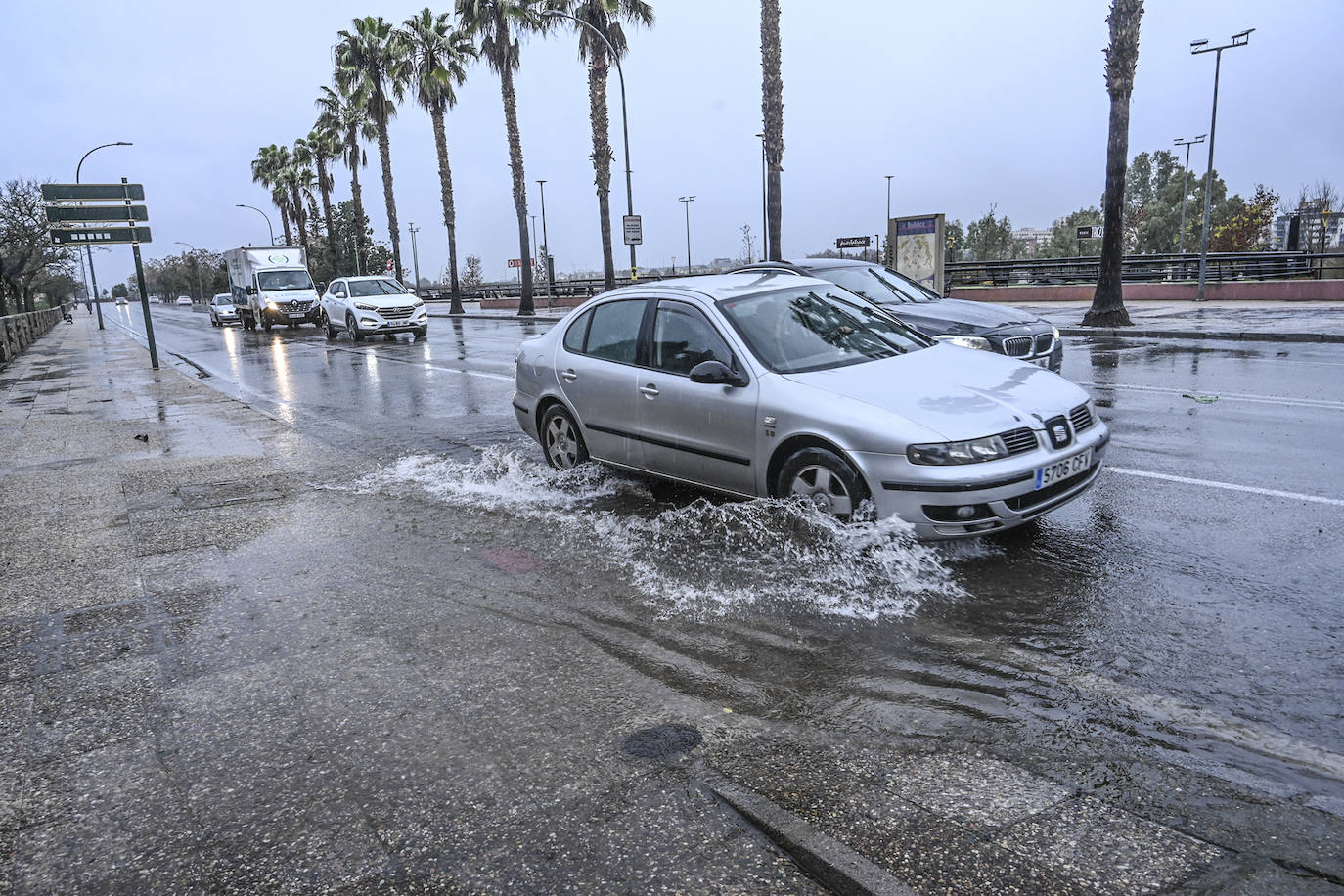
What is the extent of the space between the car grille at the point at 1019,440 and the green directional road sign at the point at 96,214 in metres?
18.2

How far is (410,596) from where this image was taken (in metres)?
4.66

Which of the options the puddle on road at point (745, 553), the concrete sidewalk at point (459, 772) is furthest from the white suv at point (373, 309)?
the concrete sidewalk at point (459, 772)

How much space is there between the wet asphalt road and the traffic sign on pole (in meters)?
13.8

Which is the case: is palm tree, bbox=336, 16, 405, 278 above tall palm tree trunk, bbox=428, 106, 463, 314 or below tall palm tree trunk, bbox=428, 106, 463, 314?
above

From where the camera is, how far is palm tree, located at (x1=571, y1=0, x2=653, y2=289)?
3000cm

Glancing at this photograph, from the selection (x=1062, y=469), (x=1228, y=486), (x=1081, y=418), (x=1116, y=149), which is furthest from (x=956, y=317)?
(x=1116, y=149)

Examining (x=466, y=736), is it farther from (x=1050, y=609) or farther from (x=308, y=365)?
(x=308, y=365)

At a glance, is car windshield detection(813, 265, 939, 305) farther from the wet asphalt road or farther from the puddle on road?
the puddle on road

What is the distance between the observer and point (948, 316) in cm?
983

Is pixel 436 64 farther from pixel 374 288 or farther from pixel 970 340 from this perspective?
pixel 970 340

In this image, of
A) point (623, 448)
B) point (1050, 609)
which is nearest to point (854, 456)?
point (1050, 609)

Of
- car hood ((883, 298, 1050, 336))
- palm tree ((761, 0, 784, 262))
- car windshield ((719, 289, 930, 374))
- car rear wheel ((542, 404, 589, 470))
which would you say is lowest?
car rear wheel ((542, 404, 589, 470))

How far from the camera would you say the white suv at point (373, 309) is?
2425cm

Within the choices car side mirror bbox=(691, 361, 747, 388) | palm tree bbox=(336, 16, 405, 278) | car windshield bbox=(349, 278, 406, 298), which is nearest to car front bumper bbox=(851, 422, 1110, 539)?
car side mirror bbox=(691, 361, 747, 388)
